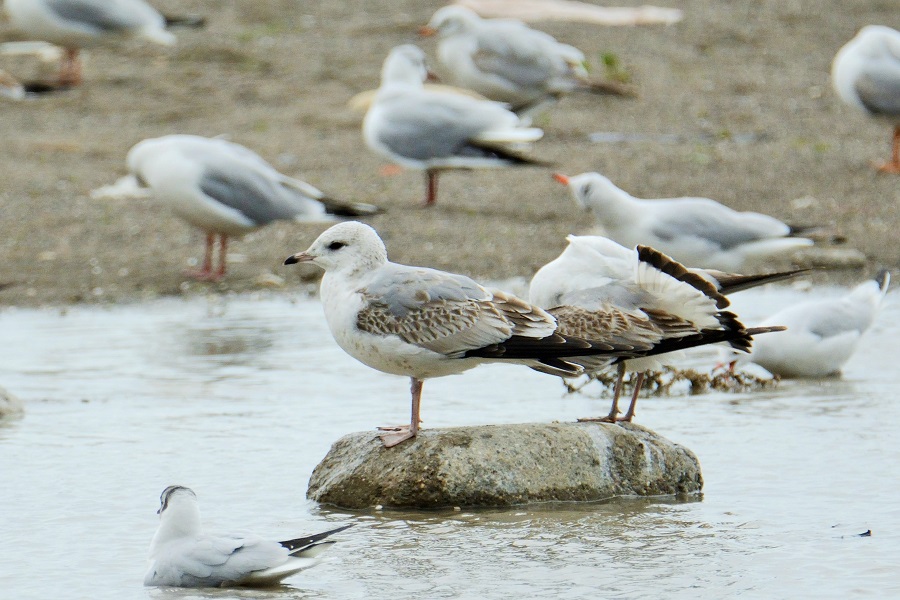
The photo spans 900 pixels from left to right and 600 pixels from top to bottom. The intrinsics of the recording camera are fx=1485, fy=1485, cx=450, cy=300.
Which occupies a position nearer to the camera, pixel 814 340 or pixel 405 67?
pixel 814 340

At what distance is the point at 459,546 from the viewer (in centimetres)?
503

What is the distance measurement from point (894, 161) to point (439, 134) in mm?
4250

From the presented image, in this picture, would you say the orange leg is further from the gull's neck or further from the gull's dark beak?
the gull's neck

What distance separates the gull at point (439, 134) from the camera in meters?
12.5

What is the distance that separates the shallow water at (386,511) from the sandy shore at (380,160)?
1954mm

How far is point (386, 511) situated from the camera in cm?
558

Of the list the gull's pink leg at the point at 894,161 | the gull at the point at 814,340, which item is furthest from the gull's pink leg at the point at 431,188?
the gull at the point at 814,340

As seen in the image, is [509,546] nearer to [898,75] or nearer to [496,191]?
[496,191]

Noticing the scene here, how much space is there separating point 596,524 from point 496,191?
814cm

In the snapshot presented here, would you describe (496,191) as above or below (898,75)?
below

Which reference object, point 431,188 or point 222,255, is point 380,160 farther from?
point 222,255

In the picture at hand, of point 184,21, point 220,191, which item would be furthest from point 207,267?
point 184,21

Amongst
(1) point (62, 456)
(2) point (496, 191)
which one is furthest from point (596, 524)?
(2) point (496, 191)

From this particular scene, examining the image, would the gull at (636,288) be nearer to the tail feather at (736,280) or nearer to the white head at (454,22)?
the tail feather at (736,280)
